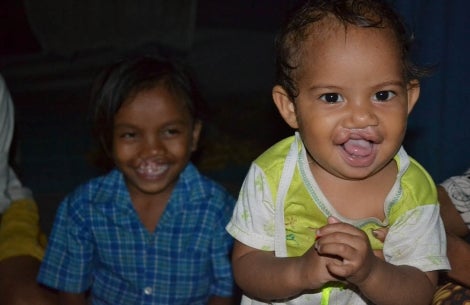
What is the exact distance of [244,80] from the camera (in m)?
4.57

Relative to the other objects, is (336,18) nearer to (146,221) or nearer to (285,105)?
(285,105)

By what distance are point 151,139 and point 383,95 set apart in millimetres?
859

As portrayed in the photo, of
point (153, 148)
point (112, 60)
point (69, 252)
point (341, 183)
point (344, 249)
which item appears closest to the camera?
point (344, 249)

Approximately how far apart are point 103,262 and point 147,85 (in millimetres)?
Result: 460

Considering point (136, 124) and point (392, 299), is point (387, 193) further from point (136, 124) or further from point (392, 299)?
point (136, 124)

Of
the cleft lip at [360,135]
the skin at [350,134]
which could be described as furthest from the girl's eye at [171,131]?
the cleft lip at [360,135]

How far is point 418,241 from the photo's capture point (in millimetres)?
1375

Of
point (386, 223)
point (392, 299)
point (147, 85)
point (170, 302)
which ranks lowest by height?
point (170, 302)

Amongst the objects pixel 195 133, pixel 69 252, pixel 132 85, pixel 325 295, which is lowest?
pixel 69 252

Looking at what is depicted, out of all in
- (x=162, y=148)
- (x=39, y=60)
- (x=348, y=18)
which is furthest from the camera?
(x=39, y=60)

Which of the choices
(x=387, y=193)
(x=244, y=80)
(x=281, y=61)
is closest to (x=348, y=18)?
(x=281, y=61)

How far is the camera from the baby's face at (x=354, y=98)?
1280mm

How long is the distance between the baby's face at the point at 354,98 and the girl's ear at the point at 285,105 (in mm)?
63

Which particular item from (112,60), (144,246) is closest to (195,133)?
(144,246)
